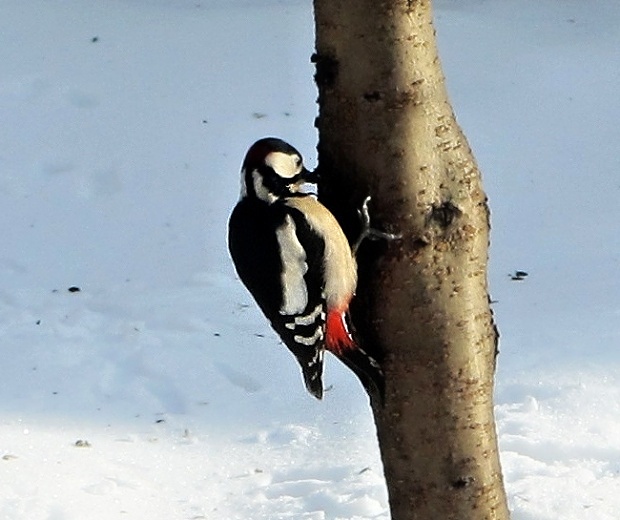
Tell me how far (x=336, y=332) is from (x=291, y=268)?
15 centimetres

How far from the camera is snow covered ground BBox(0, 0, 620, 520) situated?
11.3ft

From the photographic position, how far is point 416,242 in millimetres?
1911

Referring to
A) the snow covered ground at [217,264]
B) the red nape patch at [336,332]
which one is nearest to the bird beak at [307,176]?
the red nape patch at [336,332]

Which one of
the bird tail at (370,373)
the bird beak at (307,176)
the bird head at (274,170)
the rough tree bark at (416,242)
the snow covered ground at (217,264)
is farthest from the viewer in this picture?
the snow covered ground at (217,264)

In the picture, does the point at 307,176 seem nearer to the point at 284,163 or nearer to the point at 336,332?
the point at 284,163

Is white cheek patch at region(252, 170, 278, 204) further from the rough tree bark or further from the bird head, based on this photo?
the rough tree bark

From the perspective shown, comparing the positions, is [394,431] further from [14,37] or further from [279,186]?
[14,37]

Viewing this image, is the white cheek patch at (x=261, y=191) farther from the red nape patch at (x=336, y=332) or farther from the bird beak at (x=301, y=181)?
the red nape patch at (x=336, y=332)

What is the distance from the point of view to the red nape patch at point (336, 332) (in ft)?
7.32

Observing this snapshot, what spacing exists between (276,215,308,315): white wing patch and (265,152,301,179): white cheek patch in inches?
3.2

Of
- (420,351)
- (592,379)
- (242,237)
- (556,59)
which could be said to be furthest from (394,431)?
(556,59)

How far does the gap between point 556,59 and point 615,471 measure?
133 inches

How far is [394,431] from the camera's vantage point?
200 centimetres

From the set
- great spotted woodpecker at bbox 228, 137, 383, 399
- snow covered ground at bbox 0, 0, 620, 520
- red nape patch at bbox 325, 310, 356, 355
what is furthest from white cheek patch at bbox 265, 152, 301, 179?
snow covered ground at bbox 0, 0, 620, 520
